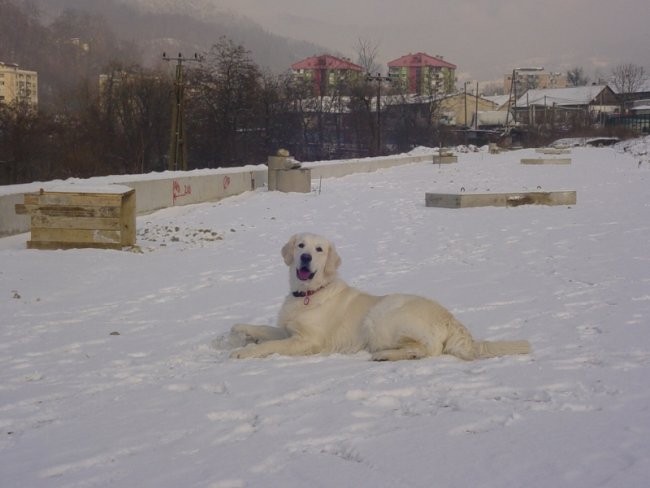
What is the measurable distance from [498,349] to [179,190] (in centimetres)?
1545

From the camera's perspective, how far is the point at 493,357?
17.9 feet

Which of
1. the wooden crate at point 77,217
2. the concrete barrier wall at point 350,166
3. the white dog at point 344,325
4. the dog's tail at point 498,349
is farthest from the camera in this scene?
the concrete barrier wall at point 350,166

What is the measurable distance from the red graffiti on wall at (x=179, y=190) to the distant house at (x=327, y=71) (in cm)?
5463

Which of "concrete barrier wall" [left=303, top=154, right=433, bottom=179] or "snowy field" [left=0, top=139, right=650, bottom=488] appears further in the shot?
"concrete barrier wall" [left=303, top=154, right=433, bottom=179]

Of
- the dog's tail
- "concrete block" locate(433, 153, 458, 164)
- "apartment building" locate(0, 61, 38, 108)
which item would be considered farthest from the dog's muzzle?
"apartment building" locate(0, 61, 38, 108)

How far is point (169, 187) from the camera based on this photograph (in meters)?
19.3

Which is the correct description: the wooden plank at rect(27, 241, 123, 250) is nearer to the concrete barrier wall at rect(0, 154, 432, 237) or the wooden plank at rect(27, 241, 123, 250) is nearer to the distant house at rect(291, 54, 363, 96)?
the concrete barrier wall at rect(0, 154, 432, 237)

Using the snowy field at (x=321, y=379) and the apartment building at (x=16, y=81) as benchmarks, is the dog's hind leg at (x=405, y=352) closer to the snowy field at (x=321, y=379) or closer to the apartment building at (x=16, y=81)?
the snowy field at (x=321, y=379)

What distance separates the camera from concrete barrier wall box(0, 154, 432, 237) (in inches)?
538

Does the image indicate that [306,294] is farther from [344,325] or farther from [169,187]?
[169,187]

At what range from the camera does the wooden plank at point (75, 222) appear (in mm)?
12062

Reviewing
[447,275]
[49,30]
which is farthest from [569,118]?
[447,275]

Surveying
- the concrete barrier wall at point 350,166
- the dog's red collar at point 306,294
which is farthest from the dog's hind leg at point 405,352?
the concrete barrier wall at point 350,166

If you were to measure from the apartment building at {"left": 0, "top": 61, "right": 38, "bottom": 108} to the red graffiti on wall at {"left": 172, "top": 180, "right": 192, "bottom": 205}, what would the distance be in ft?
118
